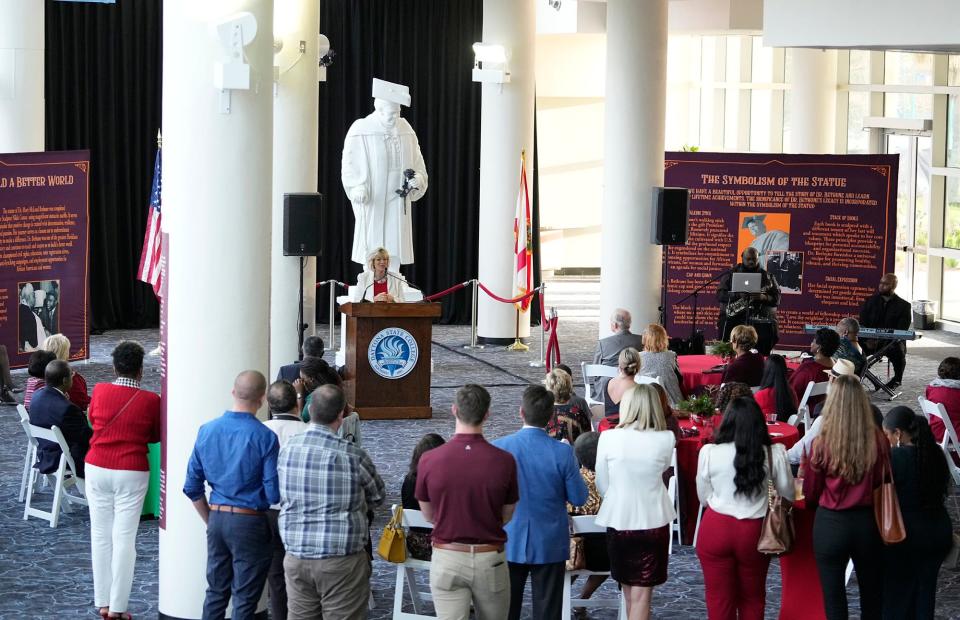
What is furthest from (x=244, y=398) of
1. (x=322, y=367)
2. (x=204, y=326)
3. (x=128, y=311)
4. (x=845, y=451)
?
(x=128, y=311)

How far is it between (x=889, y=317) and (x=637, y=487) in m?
8.35

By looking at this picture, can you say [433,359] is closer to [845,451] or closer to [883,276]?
[883,276]

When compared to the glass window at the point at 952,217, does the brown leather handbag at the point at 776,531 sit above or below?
below

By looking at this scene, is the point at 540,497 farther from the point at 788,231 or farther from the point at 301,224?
the point at 788,231

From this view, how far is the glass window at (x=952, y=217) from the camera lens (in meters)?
18.4

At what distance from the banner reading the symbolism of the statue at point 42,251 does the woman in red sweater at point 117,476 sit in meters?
7.33

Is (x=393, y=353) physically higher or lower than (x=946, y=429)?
higher

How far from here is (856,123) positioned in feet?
68.4

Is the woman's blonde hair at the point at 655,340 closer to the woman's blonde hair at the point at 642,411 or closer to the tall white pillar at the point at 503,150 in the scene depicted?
the woman's blonde hair at the point at 642,411

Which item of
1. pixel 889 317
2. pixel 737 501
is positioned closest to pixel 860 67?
pixel 889 317

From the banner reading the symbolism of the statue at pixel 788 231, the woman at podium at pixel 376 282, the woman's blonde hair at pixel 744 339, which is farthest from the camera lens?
the banner reading the symbolism of the statue at pixel 788 231

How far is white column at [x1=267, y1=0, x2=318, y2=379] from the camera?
12.5 m

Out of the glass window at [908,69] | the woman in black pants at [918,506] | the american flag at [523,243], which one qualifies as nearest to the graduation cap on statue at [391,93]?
the american flag at [523,243]

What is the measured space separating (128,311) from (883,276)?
9087 millimetres
